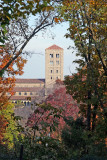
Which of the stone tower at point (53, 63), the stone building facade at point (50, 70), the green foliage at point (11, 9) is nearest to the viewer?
the green foliage at point (11, 9)

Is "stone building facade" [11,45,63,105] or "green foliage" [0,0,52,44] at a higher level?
"stone building facade" [11,45,63,105]

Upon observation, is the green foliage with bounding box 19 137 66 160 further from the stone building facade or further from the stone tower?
the stone tower

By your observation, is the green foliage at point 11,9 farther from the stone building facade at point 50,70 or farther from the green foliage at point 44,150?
the stone building facade at point 50,70

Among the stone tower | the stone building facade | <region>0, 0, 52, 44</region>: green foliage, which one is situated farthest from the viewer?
the stone tower

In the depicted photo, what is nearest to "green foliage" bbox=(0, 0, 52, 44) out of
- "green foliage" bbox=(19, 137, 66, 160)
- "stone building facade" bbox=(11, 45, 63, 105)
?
"green foliage" bbox=(19, 137, 66, 160)

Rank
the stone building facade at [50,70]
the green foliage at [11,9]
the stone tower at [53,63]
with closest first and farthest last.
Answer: the green foliage at [11,9] < the stone building facade at [50,70] < the stone tower at [53,63]

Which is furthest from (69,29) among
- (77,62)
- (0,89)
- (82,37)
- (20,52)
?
(0,89)

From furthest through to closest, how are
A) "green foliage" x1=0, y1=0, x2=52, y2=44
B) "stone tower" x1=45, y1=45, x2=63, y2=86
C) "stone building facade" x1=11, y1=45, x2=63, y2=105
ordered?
"stone tower" x1=45, y1=45, x2=63, y2=86
"stone building facade" x1=11, y1=45, x2=63, y2=105
"green foliage" x1=0, y1=0, x2=52, y2=44

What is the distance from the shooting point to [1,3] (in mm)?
7086

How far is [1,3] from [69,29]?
9.49 meters

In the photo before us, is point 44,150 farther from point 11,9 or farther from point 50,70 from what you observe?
point 50,70

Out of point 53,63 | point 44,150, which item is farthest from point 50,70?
point 44,150

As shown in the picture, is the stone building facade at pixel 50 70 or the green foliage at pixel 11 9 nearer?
the green foliage at pixel 11 9

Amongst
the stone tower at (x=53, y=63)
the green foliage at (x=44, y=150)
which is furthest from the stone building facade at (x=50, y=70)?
the green foliage at (x=44, y=150)
